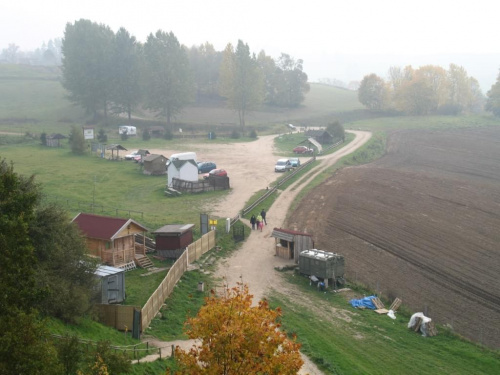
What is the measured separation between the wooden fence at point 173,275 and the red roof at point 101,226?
419 cm

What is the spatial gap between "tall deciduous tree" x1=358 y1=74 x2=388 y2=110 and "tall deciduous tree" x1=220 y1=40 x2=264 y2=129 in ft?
120

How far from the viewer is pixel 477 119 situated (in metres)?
123

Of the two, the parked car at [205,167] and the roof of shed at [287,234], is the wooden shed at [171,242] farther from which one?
the parked car at [205,167]

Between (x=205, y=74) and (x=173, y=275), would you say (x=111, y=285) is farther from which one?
(x=205, y=74)

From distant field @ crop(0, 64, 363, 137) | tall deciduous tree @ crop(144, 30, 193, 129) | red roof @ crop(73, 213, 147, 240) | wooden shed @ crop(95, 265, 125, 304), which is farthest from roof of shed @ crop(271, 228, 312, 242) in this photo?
tall deciduous tree @ crop(144, 30, 193, 129)

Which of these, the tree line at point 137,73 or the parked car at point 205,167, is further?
the tree line at point 137,73

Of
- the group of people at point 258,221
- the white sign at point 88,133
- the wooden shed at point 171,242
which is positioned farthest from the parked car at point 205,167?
the wooden shed at point 171,242

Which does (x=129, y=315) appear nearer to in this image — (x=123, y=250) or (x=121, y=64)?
(x=123, y=250)

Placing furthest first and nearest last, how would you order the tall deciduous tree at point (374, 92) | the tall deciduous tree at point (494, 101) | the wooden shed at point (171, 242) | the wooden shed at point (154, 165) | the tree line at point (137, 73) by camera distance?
the tall deciduous tree at point (374, 92), the tall deciduous tree at point (494, 101), the tree line at point (137, 73), the wooden shed at point (154, 165), the wooden shed at point (171, 242)

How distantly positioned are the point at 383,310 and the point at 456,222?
19.5 meters

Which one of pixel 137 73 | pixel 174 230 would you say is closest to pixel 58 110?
pixel 137 73

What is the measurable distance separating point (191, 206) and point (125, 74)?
2421 inches

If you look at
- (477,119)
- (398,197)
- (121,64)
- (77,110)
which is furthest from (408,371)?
(477,119)

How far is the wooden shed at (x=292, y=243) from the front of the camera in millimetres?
36000
